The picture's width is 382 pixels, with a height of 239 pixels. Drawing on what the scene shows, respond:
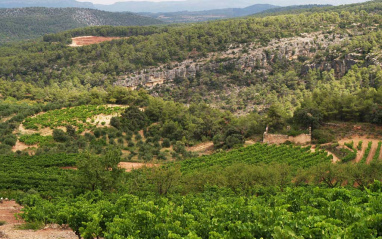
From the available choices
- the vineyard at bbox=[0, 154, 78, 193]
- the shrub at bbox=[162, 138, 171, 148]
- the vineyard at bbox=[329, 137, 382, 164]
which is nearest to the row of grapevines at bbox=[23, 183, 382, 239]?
the vineyard at bbox=[0, 154, 78, 193]

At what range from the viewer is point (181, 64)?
90.8 metres

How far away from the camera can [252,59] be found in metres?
88.0

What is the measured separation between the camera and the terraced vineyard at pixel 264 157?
3481 cm

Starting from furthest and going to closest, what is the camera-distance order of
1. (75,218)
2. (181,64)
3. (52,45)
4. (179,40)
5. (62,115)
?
(52,45) < (179,40) < (181,64) < (62,115) < (75,218)

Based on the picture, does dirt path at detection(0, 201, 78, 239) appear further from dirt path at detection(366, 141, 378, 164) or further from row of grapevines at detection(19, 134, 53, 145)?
dirt path at detection(366, 141, 378, 164)

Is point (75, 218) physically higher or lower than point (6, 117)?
higher

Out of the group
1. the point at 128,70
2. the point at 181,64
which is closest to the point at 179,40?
the point at 181,64

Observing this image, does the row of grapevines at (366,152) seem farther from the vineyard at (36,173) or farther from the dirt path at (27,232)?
the dirt path at (27,232)

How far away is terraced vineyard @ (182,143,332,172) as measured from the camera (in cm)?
3481

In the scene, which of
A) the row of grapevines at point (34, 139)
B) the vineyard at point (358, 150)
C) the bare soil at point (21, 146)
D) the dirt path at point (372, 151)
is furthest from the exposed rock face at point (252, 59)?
the dirt path at point (372, 151)

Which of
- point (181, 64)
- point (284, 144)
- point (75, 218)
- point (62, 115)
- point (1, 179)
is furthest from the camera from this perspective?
point (181, 64)

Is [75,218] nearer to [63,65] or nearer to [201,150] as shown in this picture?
[201,150]

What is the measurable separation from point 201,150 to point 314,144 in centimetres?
1339

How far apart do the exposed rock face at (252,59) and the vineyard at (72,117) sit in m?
34.8
